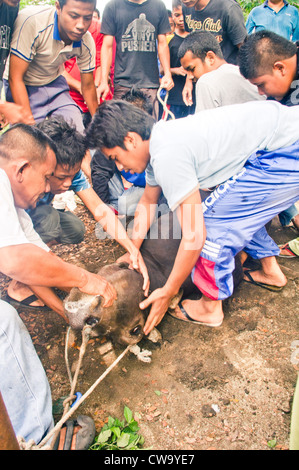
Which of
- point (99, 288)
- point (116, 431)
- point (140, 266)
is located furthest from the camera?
point (140, 266)

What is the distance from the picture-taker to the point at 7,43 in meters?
2.94

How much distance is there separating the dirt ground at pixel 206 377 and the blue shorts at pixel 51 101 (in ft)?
7.03

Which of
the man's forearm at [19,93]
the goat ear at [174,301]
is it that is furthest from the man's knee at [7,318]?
the man's forearm at [19,93]

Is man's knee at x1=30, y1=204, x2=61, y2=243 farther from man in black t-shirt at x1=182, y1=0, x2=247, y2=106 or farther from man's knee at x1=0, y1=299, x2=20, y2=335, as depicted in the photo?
man in black t-shirt at x1=182, y1=0, x2=247, y2=106

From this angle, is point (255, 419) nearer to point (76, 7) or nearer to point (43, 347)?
point (43, 347)

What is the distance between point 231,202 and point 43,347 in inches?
74.2

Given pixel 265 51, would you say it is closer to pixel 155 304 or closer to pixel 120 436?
pixel 155 304

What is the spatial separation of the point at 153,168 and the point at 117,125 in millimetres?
457

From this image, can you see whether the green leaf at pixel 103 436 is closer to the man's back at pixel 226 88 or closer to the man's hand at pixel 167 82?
the man's back at pixel 226 88

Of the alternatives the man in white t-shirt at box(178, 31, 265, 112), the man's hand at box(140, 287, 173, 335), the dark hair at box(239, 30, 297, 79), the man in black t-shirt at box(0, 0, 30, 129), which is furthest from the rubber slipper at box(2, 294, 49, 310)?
the dark hair at box(239, 30, 297, 79)

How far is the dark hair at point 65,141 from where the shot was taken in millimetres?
2660

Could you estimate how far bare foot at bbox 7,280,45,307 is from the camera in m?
2.91

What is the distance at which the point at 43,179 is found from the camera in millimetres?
2287

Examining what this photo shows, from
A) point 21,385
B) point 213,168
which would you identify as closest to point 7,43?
point 213,168
